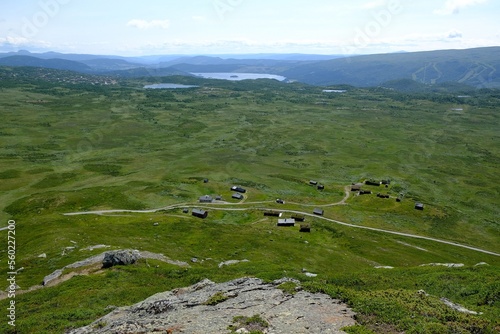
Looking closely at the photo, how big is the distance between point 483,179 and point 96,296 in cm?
19013

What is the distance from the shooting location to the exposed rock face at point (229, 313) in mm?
27812

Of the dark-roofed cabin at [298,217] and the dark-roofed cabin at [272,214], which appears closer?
the dark-roofed cabin at [298,217]

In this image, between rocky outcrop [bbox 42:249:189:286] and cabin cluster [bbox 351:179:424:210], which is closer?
rocky outcrop [bbox 42:249:189:286]

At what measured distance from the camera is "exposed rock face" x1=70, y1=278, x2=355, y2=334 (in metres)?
27.8

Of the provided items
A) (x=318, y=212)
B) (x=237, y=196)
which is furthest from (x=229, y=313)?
(x=237, y=196)

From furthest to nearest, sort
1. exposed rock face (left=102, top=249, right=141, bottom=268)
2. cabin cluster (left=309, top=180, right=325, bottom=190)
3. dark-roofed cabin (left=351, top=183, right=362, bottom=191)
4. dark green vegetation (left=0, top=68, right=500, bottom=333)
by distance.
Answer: cabin cluster (left=309, top=180, right=325, bottom=190) < dark-roofed cabin (left=351, top=183, right=362, bottom=191) < exposed rock face (left=102, top=249, right=141, bottom=268) < dark green vegetation (left=0, top=68, right=500, bottom=333)

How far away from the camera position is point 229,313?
30406 millimetres

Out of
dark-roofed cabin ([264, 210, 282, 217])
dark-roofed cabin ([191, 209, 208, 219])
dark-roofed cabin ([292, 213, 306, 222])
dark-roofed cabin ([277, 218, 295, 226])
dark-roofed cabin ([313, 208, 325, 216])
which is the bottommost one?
dark-roofed cabin ([313, 208, 325, 216])

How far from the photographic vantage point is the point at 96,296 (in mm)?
42031

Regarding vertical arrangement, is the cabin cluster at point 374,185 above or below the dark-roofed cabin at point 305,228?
below

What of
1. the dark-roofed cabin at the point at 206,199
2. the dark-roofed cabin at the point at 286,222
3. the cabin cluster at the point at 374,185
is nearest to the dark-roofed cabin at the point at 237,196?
the dark-roofed cabin at the point at 206,199

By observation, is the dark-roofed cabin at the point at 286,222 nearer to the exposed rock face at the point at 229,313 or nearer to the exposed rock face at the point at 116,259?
the exposed rock face at the point at 116,259

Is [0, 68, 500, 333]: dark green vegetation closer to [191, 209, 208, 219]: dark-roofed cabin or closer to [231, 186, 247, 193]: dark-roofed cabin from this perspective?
[191, 209, 208, 219]: dark-roofed cabin

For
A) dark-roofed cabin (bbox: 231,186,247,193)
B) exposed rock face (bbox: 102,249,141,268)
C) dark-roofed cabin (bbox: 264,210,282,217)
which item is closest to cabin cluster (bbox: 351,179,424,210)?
dark-roofed cabin (bbox: 264,210,282,217)
